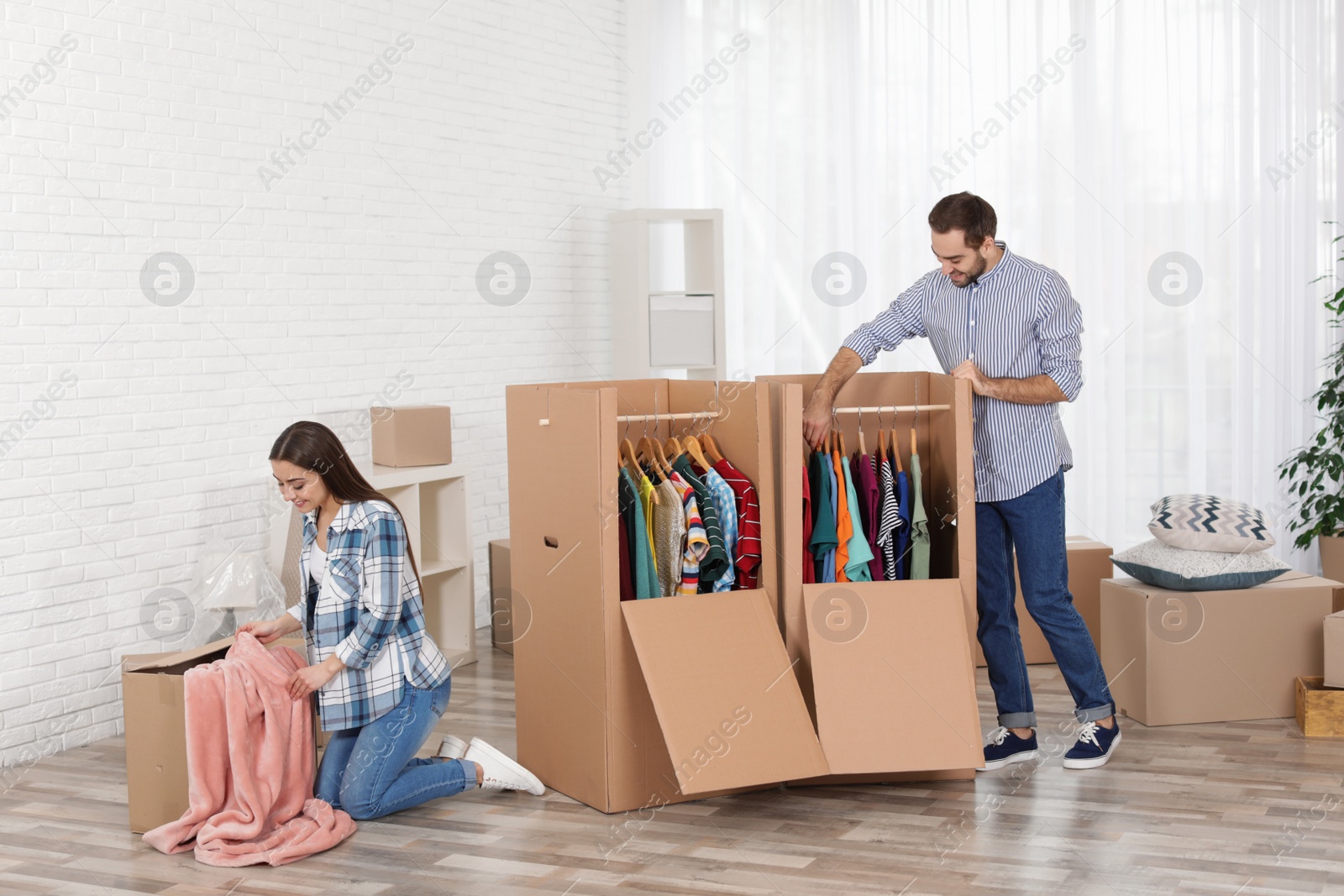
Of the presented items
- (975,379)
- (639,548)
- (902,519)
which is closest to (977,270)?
(975,379)

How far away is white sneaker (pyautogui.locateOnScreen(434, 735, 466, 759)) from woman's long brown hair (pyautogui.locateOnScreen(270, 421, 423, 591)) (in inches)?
21.4

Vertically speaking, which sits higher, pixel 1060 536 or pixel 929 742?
pixel 1060 536

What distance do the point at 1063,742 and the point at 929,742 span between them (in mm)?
734

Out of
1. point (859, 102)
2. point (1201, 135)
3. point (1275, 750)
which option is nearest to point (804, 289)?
point (859, 102)

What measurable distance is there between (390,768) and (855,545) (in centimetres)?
132

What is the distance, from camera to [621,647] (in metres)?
3.04

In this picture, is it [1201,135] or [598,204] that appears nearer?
[1201,135]

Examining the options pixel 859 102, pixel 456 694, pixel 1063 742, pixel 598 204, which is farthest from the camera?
pixel 598 204

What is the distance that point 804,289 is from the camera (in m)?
5.84

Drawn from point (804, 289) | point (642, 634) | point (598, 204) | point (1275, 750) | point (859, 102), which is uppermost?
point (859, 102)

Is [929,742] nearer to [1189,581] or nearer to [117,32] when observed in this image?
[1189,581]

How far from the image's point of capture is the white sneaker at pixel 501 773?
3.20m

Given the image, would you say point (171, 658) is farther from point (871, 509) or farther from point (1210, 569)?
point (1210, 569)

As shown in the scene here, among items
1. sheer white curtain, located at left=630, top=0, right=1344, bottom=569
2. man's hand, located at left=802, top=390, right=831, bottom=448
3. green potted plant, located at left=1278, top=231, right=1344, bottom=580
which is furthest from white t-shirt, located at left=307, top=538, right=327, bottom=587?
green potted plant, located at left=1278, top=231, right=1344, bottom=580
